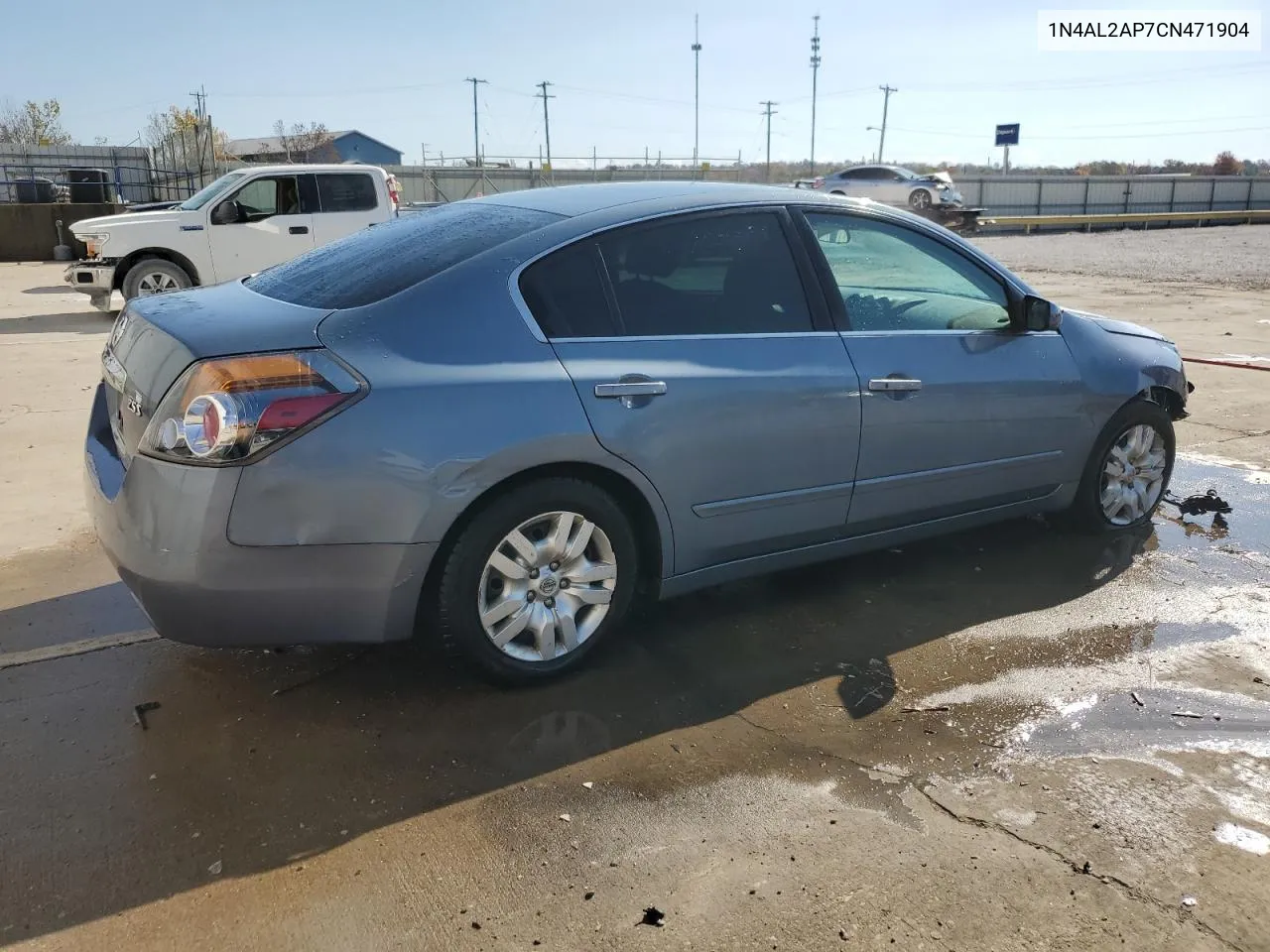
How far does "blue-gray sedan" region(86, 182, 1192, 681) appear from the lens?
9.97 feet

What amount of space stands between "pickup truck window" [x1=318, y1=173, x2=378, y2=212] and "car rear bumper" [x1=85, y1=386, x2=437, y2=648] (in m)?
11.1

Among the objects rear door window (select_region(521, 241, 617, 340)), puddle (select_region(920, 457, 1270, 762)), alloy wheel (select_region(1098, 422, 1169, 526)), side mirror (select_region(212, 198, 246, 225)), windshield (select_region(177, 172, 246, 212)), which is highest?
windshield (select_region(177, 172, 246, 212))

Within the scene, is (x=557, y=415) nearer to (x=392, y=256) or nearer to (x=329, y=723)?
(x=392, y=256)

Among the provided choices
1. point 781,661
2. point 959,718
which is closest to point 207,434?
point 781,661

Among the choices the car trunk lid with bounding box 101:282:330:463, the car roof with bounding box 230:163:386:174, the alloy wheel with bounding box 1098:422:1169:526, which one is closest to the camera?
the car trunk lid with bounding box 101:282:330:463

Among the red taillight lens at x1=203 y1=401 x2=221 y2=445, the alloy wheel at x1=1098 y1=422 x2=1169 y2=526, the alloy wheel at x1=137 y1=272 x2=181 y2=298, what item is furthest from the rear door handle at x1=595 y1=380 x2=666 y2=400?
the alloy wheel at x1=137 y1=272 x2=181 y2=298

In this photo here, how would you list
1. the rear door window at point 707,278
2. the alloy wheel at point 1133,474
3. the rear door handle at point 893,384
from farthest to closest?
the alloy wheel at point 1133,474 → the rear door handle at point 893,384 → the rear door window at point 707,278

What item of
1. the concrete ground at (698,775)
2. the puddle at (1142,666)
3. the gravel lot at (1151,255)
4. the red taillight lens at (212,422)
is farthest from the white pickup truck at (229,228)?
the gravel lot at (1151,255)

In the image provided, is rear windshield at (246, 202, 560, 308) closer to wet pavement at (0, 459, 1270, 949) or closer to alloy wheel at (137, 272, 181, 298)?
wet pavement at (0, 459, 1270, 949)

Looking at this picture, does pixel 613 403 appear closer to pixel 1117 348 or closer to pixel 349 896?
pixel 349 896

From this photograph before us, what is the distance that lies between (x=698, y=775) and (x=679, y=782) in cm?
7

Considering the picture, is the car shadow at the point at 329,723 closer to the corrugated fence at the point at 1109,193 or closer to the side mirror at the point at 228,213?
the side mirror at the point at 228,213

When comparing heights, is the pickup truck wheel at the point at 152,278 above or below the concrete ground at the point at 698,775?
above

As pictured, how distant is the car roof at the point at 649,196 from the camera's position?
3893 millimetres
